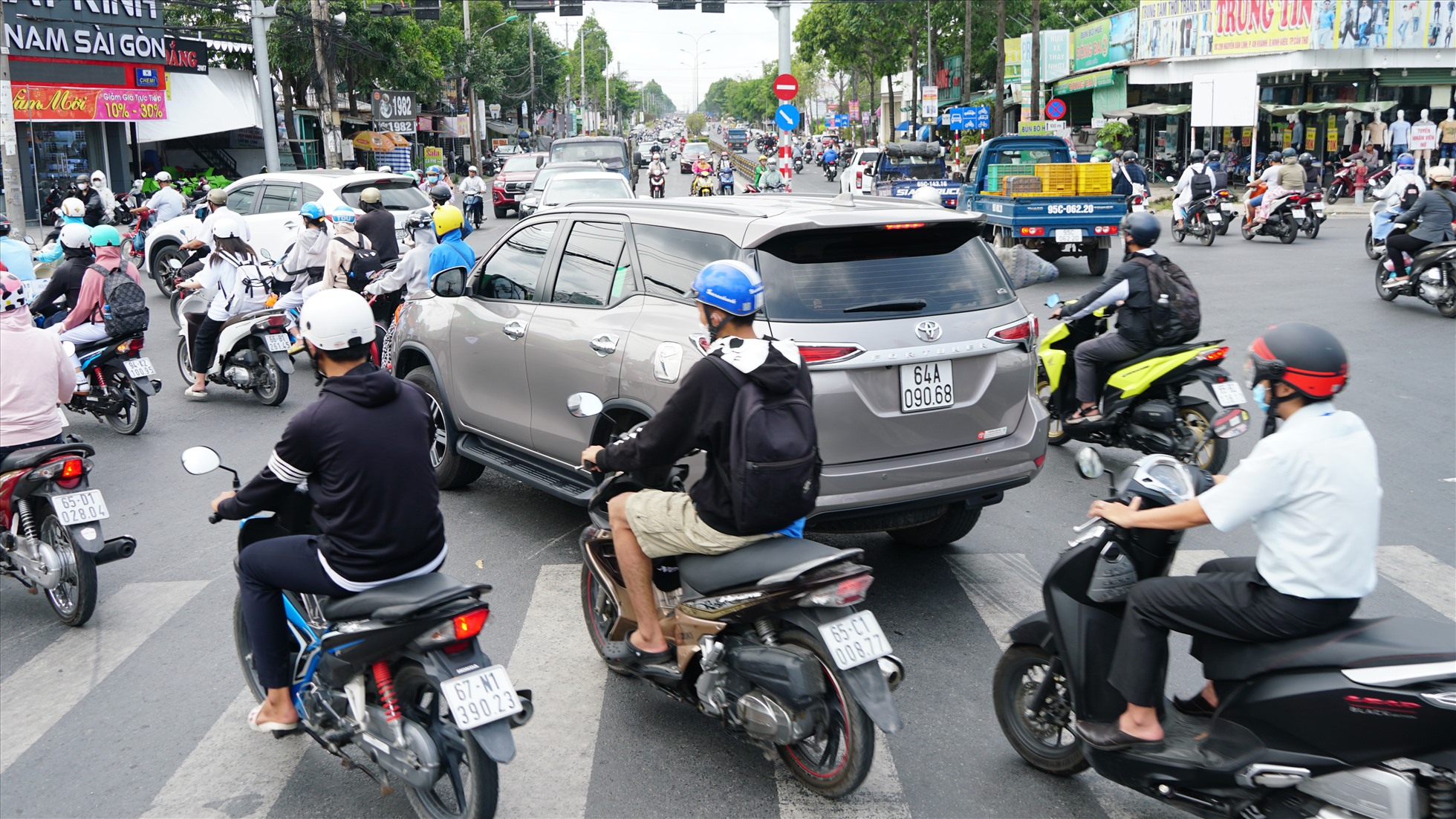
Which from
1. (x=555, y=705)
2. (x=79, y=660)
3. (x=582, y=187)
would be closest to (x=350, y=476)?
(x=555, y=705)

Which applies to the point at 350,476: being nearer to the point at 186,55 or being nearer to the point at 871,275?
the point at 871,275

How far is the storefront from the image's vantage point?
30.8 metres

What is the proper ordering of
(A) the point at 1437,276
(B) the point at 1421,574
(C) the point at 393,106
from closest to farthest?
(B) the point at 1421,574, (A) the point at 1437,276, (C) the point at 393,106

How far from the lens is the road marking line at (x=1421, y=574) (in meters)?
5.71

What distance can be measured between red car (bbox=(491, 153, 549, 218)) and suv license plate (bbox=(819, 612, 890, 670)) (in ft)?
98.2

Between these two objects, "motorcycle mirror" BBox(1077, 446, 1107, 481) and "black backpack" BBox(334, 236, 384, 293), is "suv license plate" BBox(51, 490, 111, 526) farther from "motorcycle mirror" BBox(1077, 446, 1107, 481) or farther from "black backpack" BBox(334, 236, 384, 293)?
"black backpack" BBox(334, 236, 384, 293)

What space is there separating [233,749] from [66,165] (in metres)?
34.3

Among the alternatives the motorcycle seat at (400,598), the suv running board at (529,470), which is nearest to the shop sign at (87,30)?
the suv running board at (529,470)

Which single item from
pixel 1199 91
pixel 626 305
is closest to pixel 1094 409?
pixel 626 305

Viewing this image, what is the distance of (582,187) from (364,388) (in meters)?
19.7

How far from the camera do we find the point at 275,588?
401 cm

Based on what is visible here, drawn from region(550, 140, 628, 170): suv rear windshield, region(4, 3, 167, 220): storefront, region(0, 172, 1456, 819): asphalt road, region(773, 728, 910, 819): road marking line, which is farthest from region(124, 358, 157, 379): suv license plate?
region(4, 3, 167, 220): storefront

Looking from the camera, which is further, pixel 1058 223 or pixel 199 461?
pixel 1058 223

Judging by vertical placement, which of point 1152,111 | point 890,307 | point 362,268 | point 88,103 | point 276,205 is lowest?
point 362,268
